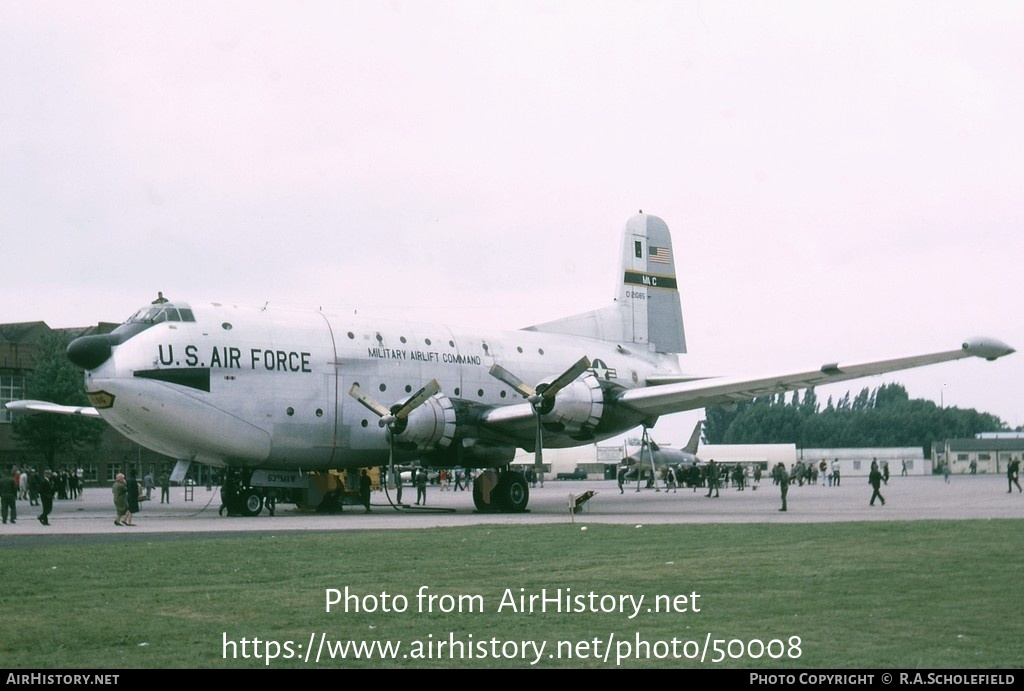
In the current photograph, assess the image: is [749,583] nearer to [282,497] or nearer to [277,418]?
[277,418]

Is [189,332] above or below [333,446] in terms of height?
above

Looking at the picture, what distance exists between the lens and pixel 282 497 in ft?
103

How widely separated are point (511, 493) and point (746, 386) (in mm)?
6688

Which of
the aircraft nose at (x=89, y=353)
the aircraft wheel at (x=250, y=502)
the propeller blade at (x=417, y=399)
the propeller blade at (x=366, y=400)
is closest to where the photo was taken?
the aircraft nose at (x=89, y=353)

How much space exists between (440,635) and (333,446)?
19.2 m

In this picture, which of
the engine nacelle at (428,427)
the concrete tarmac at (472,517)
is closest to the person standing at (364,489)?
the concrete tarmac at (472,517)

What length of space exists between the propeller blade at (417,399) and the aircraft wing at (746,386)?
4.78m

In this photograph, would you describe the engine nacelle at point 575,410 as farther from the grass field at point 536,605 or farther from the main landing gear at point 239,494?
the grass field at point 536,605

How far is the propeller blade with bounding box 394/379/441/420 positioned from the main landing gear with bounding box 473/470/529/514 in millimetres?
2980

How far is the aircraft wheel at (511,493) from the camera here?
29.5 metres

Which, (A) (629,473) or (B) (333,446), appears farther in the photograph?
(A) (629,473)

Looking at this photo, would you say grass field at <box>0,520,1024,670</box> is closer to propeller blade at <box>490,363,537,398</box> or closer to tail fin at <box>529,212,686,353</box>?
propeller blade at <box>490,363,537,398</box>

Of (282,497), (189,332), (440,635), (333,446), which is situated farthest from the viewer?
(282,497)
